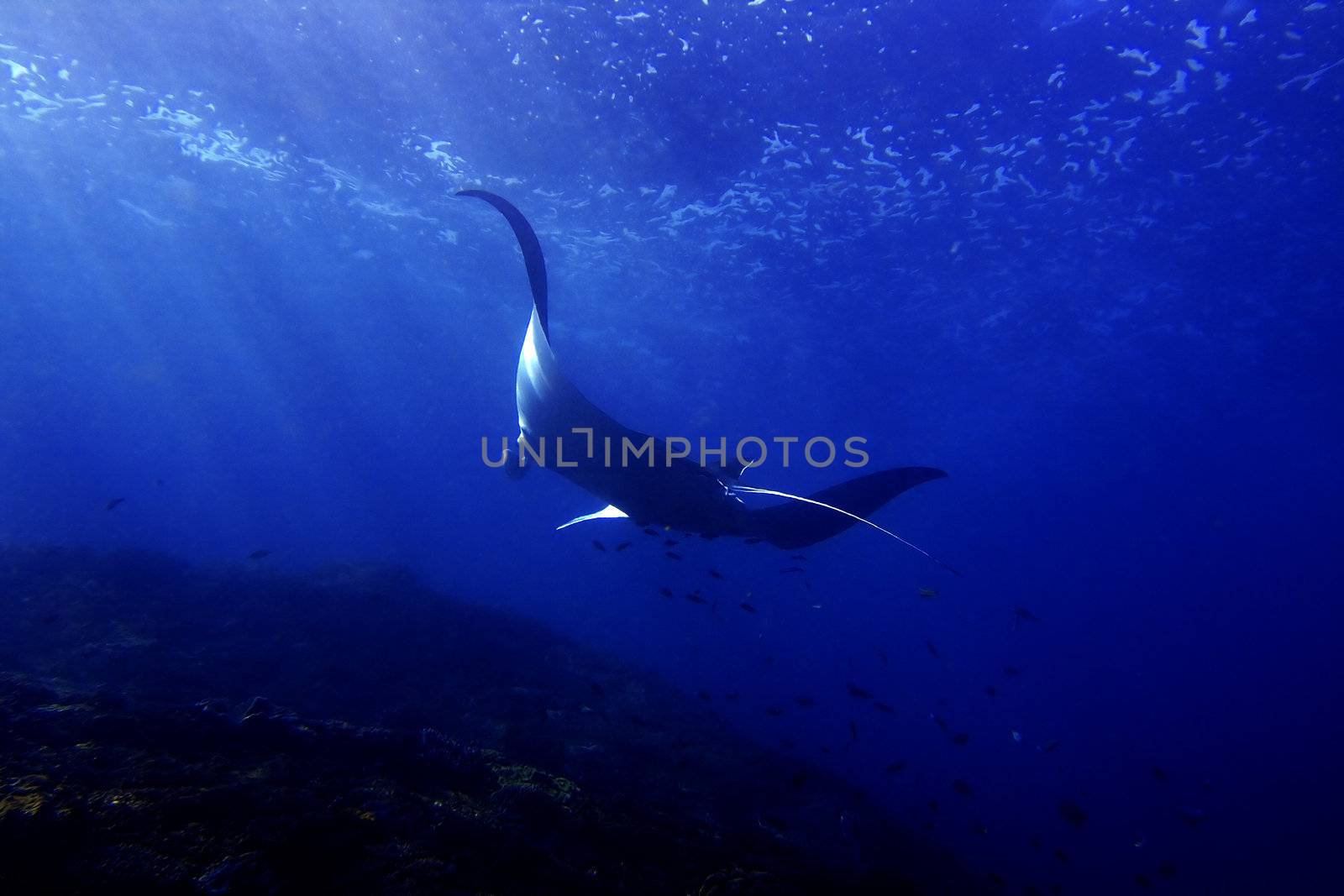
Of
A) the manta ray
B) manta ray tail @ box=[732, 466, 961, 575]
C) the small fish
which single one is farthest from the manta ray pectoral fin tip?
the small fish

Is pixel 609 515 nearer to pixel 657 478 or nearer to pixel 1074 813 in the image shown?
pixel 657 478

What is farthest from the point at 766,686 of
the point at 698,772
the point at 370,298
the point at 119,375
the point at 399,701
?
the point at 119,375

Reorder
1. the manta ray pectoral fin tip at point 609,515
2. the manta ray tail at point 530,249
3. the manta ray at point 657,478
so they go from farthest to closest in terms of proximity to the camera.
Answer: the manta ray pectoral fin tip at point 609,515 → the manta ray at point 657,478 → the manta ray tail at point 530,249

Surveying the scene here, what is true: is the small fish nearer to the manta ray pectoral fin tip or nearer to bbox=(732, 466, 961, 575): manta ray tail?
bbox=(732, 466, 961, 575): manta ray tail

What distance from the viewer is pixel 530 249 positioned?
17.0ft

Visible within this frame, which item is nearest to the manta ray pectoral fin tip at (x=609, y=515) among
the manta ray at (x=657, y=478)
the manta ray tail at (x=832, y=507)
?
the manta ray at (x=657, y=478)

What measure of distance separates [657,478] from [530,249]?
7.89 ft

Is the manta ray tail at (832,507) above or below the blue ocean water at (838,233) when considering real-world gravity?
below

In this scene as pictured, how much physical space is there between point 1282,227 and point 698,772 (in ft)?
63.5

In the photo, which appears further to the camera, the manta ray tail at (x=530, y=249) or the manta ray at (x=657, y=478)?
the manta ray at (x=657, y=478)

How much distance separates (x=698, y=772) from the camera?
9.57 m

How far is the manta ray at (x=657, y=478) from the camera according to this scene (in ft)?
16.7

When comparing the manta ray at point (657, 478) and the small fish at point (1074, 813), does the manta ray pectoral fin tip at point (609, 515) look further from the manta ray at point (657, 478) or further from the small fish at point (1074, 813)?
the small fish at point (1074, 813)

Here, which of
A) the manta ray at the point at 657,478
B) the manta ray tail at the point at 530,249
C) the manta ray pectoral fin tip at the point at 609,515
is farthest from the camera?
the manta ray pectoral fin tip at the point at 609,515
